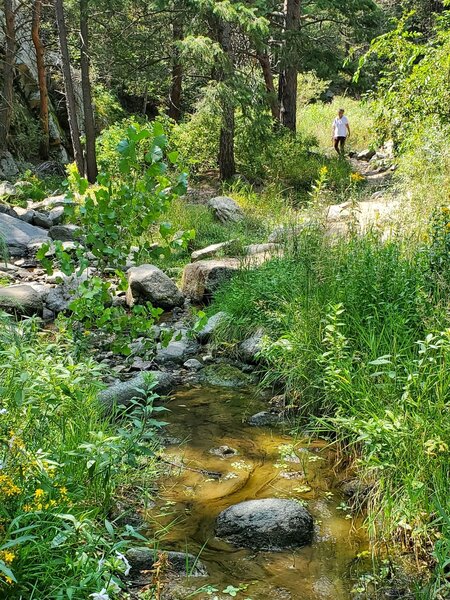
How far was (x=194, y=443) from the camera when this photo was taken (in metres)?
4.31

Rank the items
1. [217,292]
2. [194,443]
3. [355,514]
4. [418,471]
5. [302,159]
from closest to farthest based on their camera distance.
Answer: [418,471], [355,514], [194,443], [217,292], [302,159]

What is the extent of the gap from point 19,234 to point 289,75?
9.51m

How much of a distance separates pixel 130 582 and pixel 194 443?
5.87 ft

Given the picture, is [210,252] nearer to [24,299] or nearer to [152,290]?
[152,290]

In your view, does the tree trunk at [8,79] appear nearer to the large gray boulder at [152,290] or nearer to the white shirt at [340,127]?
the white shirt at [340,127]

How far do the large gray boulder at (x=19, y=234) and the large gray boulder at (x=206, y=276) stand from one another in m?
2.97

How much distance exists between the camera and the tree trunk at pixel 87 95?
47.3 feet

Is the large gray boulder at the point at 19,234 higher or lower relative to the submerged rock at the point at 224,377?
higher

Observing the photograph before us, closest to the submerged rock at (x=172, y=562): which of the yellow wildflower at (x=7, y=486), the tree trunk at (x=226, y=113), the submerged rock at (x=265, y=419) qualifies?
the yellow wildflower at (x=7, y=486)

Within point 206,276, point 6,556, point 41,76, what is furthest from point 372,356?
point 41,76

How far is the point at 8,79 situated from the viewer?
53.2 feet

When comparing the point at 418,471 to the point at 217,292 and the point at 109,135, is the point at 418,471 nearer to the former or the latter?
the point at 217,292

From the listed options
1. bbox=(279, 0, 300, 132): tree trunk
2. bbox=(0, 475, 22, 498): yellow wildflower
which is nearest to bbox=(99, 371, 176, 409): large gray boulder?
bbox=(0, 475, 22, 498): yellow wildflower

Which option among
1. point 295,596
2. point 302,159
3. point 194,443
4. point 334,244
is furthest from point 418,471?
point 302,159
